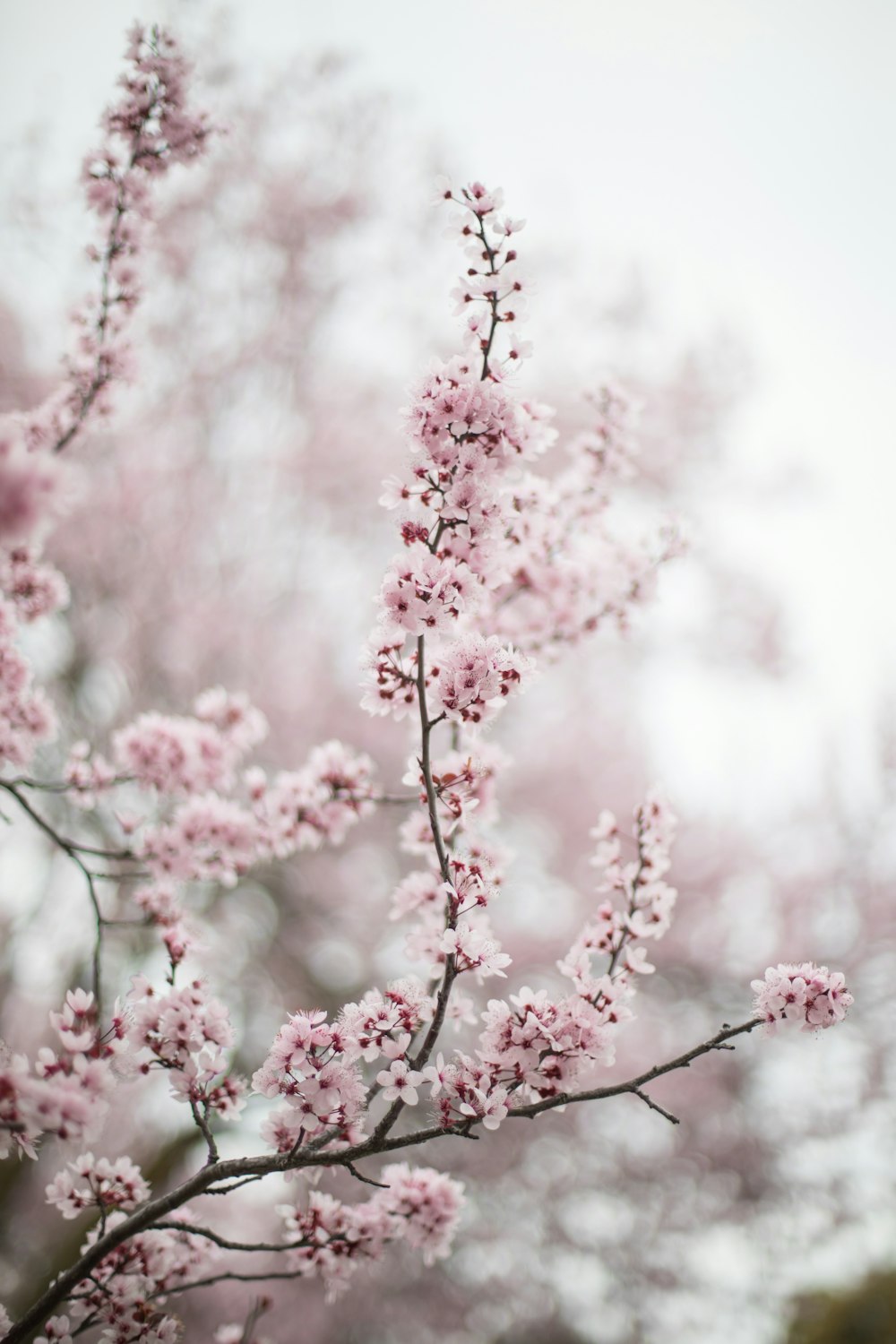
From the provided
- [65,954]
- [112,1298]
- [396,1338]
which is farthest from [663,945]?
[112,1298]

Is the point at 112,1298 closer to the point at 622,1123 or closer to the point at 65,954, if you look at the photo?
the point at 65,954

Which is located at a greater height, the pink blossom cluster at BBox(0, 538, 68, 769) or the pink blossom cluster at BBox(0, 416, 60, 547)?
the pink blossom cluster at BBox(0, 538, 68, 769)

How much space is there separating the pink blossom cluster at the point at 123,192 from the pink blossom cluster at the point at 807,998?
9.11ft

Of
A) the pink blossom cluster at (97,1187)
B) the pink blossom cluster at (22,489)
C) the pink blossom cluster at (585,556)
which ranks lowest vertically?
the pink blossom cluster at (97,1187)

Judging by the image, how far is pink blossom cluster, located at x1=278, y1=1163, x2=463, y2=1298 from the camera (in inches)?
79.1

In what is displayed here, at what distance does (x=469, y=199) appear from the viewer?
1.87 metres

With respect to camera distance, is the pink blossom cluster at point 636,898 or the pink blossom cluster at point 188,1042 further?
the pink blossom cluster at point 636,898

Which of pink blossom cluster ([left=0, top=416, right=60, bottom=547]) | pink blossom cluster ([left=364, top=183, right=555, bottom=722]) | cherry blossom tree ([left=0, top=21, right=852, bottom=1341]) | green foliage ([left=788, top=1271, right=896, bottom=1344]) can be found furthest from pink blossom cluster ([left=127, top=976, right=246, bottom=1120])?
green foliage ([left=788, top=1271, right=896, bottom=1344])

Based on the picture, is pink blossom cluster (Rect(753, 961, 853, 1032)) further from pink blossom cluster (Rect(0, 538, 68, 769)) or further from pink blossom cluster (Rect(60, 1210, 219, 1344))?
pink blossom cluster (Rect(0, 538, 68, 769))

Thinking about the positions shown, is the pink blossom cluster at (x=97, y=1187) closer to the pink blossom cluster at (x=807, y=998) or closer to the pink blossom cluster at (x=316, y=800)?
the pink blossom cluster at (x=316, y=800)

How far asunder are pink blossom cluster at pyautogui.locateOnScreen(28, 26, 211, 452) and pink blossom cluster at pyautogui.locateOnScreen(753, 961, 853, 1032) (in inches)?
109

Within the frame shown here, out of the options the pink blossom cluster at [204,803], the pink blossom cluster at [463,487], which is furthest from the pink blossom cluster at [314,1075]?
the pink blossom cluster at [204,803]

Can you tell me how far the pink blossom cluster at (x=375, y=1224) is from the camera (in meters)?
2.01

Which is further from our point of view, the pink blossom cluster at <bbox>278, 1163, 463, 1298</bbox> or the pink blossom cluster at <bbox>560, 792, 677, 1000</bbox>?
the pink blossom cluster at <bbox>560, 792, 677, 1000</bbox>
